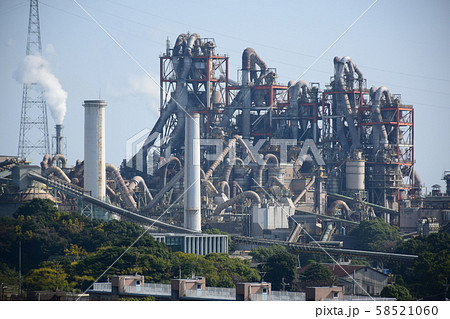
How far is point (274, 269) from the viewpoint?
7188 cm

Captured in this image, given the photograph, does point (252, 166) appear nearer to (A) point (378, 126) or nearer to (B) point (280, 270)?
(A) point (378, 126)

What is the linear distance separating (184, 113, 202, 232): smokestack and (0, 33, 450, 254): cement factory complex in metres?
0.10

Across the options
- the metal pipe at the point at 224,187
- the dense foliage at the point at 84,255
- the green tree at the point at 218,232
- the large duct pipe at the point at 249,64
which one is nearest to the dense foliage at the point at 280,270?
the dense foliage at the point at 84,255

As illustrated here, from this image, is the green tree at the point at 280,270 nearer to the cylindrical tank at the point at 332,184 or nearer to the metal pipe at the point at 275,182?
the metal pipe at the point at 275,182

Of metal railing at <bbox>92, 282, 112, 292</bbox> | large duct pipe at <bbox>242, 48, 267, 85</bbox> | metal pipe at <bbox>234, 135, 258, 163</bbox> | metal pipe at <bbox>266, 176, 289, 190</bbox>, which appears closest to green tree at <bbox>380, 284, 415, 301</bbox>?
metal railing at <bbox>92, 282, 112, 292</bbox>

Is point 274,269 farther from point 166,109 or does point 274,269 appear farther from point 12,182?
point 166,109

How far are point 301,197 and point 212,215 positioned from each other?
1123cm

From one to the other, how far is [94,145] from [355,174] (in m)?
27.8

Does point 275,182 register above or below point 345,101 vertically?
below

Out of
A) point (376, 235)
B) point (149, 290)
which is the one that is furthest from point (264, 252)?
point (149, 290)

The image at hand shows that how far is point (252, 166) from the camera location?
11225cm

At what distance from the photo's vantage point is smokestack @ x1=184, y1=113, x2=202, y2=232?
93.7 metres

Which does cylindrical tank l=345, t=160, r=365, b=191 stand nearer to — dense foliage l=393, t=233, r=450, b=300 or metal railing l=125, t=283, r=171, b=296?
dense foliage l=393, t=233, r=450, b=300
